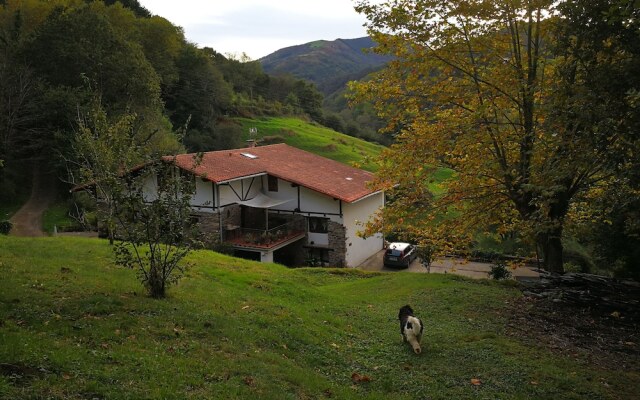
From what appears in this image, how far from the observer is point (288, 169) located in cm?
3269

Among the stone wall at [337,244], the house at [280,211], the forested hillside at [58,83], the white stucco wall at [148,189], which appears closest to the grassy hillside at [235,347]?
the white stucco wall at [148,189]

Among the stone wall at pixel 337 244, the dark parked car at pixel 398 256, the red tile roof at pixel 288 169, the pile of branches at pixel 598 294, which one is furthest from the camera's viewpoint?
the dark parked car at pixel 398 256

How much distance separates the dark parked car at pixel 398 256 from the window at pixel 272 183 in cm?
818

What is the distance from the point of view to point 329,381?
26.3 feet

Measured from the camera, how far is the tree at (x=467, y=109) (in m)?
13.0

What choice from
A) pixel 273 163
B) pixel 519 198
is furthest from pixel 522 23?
pixel 273 163

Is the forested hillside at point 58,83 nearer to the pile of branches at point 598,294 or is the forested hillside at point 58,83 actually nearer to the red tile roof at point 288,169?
the red tile roof at point 288,169

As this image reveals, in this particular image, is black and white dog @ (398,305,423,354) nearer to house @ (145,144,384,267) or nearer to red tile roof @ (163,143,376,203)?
red tile roof @ (163,143,376,203)

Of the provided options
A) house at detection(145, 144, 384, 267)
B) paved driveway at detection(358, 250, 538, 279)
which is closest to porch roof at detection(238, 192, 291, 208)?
house at detection(145, 144, 384, 267)

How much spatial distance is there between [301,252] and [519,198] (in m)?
18.1

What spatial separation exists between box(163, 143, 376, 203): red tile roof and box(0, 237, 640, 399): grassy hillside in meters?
14.6

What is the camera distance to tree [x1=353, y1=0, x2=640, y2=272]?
13.0 meters

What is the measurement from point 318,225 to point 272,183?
4249mm

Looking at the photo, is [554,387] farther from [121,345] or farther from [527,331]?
[121,345]
